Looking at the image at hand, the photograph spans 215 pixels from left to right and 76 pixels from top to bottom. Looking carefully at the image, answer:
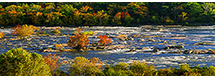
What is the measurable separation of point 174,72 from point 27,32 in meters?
41.8

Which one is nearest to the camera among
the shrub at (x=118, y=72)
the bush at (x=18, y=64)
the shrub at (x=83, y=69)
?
the bush at (x=18, y=64)

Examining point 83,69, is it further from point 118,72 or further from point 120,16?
point 120,16

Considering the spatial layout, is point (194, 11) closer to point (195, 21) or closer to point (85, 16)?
point (195, 21)

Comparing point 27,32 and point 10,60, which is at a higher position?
point 10,60

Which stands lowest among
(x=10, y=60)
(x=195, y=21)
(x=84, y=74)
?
(x=195, y=21)

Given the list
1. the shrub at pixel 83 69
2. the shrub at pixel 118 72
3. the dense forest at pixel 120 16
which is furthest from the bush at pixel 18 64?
the dense forest at pixel 120 16

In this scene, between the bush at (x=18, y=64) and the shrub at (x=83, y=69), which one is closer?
the bush at (x=18, y=64)

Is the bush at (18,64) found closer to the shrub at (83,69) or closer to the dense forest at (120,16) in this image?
the shrub at (83,69)

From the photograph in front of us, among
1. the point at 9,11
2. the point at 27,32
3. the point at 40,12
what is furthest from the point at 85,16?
the point at 27,32

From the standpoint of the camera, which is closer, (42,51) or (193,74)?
(193,74)

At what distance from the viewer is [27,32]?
52812 mm

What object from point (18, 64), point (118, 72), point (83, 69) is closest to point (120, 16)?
point (83, 69)

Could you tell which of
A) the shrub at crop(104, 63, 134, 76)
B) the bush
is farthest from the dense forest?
the bush

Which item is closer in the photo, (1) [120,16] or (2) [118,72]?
(2) [118,72]
